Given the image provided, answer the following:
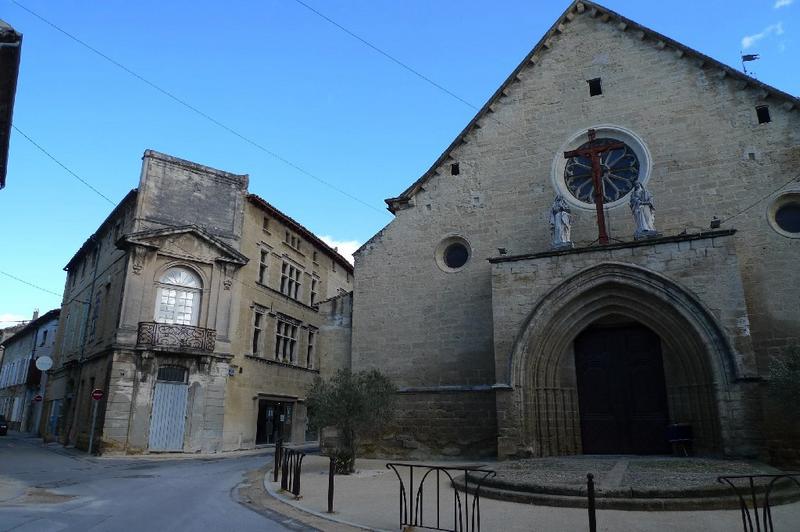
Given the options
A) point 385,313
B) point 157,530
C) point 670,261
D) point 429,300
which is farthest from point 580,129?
point 157,530

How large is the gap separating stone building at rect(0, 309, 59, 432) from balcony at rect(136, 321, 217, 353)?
15.3 metres

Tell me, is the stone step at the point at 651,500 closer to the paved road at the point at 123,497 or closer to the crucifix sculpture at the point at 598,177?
the paved road at the point at 123,497


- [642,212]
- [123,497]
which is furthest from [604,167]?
[123,497]

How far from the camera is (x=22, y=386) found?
36438 mm

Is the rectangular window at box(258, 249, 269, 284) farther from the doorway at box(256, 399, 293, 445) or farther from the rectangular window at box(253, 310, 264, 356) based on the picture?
the doorway at box(256, 399, 293, 445)

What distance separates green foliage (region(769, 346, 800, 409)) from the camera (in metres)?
9.84

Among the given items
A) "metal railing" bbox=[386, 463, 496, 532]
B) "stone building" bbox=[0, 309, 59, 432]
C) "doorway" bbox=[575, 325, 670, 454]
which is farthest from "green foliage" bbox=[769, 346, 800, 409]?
"stone building" bbox=[0, 309, 59, 432]

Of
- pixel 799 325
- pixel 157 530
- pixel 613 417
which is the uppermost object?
pixel 799 325

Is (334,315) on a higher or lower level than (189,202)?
lower

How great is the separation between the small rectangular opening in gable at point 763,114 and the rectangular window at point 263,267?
18.0m

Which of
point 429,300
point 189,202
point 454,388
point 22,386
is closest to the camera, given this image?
point 454,388

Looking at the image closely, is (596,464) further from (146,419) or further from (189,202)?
(189,202)

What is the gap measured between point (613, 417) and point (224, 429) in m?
13.6

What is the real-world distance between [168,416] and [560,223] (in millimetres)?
14391
